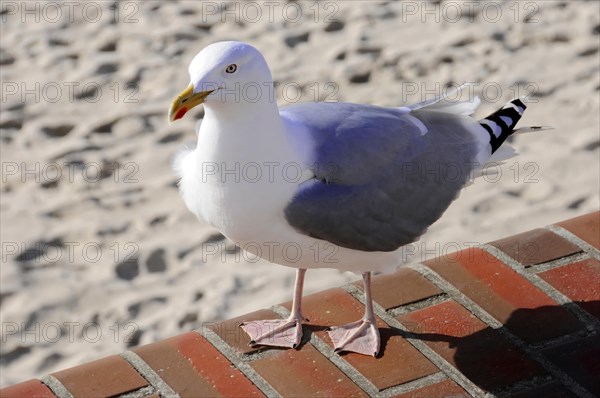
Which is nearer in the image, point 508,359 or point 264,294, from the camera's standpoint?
point 508,359

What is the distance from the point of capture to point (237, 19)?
4.88m

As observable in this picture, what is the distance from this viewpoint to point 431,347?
2.78m

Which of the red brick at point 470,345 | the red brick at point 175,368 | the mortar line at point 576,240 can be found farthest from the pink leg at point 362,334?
the mortar line at point 576,240

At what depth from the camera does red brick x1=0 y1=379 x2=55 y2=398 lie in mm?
2635

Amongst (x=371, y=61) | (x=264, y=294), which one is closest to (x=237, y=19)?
(x=371, y=61)

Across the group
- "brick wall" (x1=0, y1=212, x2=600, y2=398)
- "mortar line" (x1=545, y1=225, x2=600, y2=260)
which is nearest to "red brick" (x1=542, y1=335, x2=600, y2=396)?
"brick wall" (x1=0, y1=212, x2=600, y2=398)

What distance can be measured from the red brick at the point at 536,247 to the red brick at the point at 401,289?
0.27 m

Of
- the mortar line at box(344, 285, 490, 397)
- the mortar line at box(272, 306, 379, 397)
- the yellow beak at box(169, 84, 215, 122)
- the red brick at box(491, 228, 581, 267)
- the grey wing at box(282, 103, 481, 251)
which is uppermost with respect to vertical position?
the yellow beak at box(169, 84, 215, 122)

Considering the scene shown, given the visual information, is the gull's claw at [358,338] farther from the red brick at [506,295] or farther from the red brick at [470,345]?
the red brick at [506,295]

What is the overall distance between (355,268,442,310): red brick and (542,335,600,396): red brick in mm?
377

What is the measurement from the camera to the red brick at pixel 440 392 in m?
2.60

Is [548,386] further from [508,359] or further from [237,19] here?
[237,19]

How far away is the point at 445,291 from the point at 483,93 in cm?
162

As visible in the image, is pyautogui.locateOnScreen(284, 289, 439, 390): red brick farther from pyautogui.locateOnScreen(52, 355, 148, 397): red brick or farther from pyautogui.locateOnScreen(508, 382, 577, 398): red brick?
pyautogui.locateOnScreen(52, 355, 148, 397): red brick
